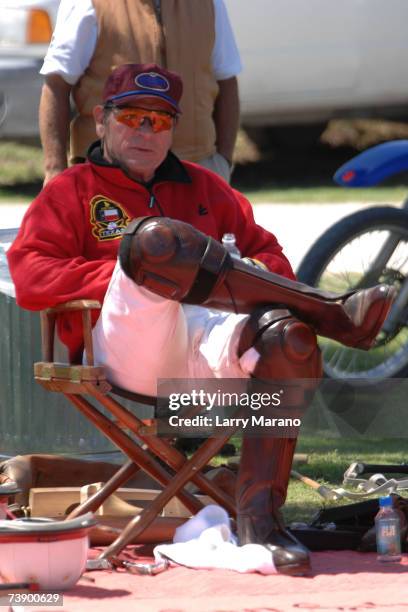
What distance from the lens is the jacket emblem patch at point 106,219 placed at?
4.71 metres

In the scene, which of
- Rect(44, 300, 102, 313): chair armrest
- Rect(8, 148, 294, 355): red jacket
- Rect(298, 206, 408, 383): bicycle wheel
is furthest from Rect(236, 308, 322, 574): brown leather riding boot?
Rect(298, 206, 408, 383): bicycle wheel

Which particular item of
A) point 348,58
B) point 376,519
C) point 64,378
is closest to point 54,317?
point 64,378

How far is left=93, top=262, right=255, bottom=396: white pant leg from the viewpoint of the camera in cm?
438

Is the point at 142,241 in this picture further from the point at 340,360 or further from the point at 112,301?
the point at 340,360

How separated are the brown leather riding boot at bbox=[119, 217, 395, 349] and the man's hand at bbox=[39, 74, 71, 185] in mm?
1474

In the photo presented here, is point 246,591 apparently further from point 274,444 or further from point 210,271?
point 210,271

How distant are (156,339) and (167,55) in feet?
5.20

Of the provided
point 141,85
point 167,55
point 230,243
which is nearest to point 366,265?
point 167,55

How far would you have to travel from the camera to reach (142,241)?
412cm

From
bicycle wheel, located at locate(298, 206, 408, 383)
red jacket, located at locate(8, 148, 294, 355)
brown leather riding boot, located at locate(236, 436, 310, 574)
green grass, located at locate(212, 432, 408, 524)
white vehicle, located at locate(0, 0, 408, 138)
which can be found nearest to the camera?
brown leather riding boot, located at locate(236, 436, 310, 574)

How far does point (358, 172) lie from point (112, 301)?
7.87 feet

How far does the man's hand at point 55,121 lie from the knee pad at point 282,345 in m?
1.57

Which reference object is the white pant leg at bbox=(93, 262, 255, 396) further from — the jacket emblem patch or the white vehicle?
the white vehicle

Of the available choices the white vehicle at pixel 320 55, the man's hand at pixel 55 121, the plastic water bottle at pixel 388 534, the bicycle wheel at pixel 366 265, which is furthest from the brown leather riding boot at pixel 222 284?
the white vehicle at pixel 320 55
